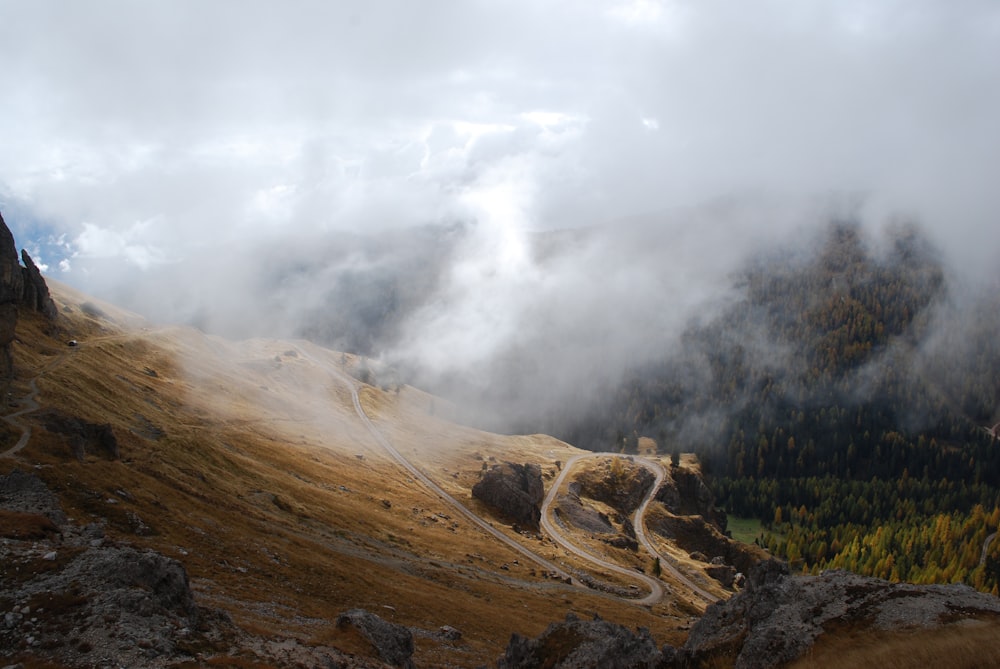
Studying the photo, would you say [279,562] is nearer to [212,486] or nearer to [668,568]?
[212,486]

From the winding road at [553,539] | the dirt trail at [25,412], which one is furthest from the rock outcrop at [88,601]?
the winding road at [553,539]

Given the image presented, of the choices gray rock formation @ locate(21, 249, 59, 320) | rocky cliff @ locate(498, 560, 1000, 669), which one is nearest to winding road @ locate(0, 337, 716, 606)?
gray rock formation @ locate(21, 249, 59, 320)

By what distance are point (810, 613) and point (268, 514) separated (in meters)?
80.3

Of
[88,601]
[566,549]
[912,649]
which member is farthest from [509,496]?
[912,649]

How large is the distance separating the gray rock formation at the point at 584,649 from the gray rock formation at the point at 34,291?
148029mm

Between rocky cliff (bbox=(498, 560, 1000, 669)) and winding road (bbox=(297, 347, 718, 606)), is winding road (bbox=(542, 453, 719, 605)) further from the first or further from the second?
rocky cliff (bbox=(498, 560, 1000, 669))

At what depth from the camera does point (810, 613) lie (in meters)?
33.8

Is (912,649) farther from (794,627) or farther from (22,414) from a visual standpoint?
(22,414)

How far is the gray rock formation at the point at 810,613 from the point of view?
3077 cm

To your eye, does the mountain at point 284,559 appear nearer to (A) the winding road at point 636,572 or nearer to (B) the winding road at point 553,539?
(B) the winding road at point 553,539

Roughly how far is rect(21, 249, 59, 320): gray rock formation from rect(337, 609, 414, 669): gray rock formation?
13446cm

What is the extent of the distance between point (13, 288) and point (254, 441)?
239 feet

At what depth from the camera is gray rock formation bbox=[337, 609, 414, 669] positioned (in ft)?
151

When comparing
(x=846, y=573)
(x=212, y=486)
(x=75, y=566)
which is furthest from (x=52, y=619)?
(x=212, y=486)
